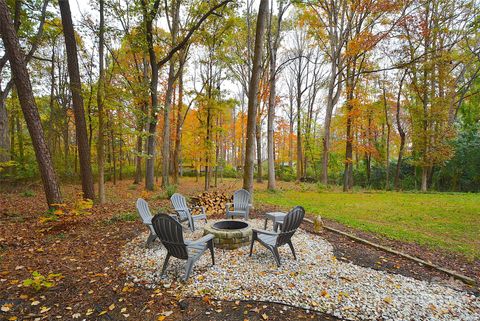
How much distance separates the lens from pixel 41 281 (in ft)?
9.41

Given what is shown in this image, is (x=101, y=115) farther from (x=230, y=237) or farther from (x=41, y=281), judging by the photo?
(x=230, y=237)

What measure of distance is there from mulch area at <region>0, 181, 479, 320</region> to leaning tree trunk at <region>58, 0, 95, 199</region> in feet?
5.29

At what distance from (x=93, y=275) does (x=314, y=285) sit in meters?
3.06

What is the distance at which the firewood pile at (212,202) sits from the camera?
23.2ft

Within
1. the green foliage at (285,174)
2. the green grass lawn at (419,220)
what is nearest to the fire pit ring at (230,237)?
the green grass lawn at (419,220)

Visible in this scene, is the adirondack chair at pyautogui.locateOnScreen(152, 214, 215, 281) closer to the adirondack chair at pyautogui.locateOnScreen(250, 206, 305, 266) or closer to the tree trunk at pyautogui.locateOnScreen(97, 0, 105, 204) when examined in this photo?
the adirondack chair at pyautogui.locateOnScreen(250, 206, 305, 266)

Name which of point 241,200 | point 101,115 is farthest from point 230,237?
point 101,115

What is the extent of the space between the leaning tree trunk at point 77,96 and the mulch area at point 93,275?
5.29ft

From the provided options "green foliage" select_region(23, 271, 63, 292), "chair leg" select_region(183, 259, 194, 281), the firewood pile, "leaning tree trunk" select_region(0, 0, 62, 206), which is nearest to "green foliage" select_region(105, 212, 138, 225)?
"leaning tree trunk" select_region(0, 0, 62, 206)

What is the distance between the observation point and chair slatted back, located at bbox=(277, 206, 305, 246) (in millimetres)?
3551

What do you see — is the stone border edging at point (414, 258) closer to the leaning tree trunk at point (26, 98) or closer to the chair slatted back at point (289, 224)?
the chair slatted back at point (289, 224)

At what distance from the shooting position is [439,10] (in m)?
12.9

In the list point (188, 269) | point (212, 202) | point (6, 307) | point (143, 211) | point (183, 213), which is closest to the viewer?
point (6, 307)

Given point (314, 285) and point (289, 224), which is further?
point (289, 224)
